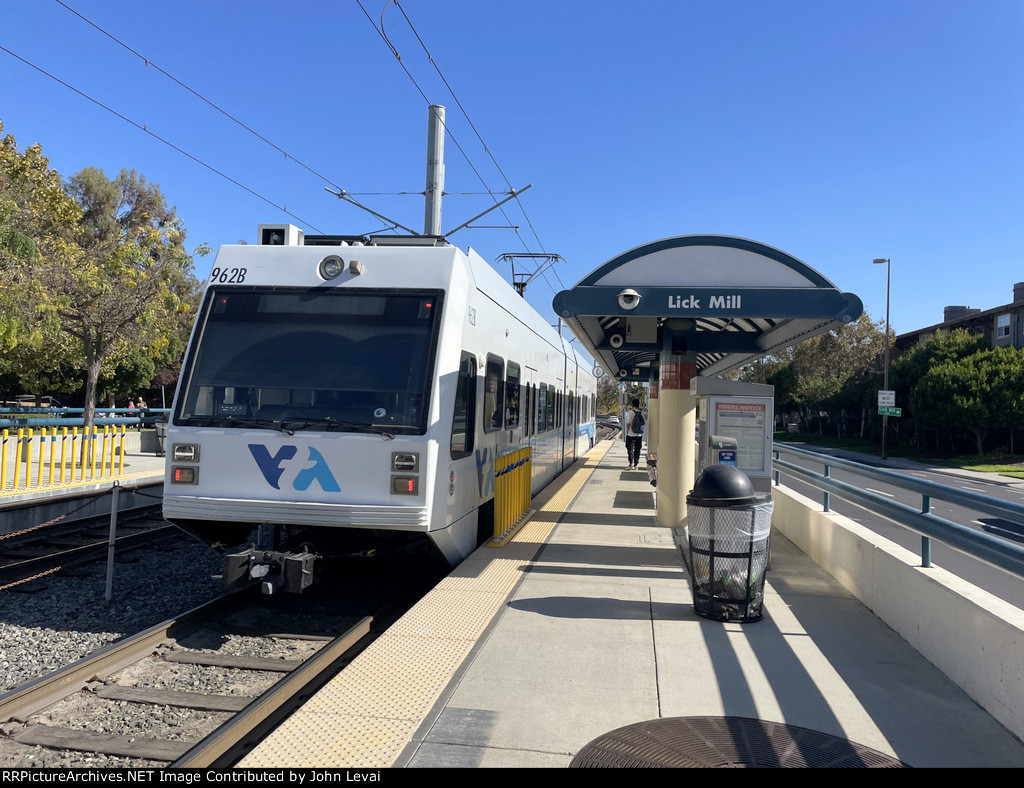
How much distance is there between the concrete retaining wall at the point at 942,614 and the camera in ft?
12.9

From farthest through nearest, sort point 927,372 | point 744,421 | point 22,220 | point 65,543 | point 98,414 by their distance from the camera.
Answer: point 927,372
point 98,414
point 22,220
point 65,543
point 744,421

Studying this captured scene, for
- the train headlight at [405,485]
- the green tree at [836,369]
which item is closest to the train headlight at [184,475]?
the train headlight at [405,485]

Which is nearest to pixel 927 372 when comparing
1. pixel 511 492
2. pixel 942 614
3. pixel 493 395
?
pixel 511 492

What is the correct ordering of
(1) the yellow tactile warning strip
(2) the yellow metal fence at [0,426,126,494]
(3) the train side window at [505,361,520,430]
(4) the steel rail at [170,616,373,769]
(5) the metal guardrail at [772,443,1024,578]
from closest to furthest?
(1) the yellow tactile warning strip < (4) the steel rail at [170,616,373,769] < (5) the metal guardrail at [772,443,1024,578] < (3) the train side window at [505,361,520,430] < (2) the yellow metal fence at [0,426,126,494]

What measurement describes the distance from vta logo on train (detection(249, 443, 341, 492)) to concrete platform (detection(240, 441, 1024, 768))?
128 cm

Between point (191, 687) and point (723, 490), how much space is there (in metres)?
4.02

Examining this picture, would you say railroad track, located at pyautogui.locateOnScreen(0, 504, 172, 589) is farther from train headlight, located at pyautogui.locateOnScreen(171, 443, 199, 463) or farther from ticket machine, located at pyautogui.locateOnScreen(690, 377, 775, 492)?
ticket machine, located at pyautogui.locateOnScreen(690, 377, 775, 492)

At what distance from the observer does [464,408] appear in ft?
23.3

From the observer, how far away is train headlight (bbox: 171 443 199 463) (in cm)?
633

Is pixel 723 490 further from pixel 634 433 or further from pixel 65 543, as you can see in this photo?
pixel 634 433

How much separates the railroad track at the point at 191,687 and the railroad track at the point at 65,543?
307cm

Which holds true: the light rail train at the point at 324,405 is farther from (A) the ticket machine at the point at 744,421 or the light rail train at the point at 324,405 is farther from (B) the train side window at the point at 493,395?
(A) the ticket machine at the point at 744,421

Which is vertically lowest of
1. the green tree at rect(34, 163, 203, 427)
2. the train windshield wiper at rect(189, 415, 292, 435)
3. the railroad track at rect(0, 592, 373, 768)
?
the railroad track at rect(0, 592, 373, 768)

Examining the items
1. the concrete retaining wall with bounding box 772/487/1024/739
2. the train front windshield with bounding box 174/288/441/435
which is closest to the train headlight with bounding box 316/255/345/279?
the train front windshield with bounding box 174/288/441/435
